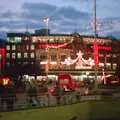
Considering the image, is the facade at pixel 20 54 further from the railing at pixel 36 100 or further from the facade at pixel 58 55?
the railing at pixel 36 100

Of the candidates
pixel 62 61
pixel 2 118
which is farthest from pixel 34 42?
pixel 2 118

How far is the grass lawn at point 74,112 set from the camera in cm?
3266

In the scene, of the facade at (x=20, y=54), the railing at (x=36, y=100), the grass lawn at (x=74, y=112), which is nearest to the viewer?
the railing at (x=36, y=100)

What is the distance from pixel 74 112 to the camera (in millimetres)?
38656

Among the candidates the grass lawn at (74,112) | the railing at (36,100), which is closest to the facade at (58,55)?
the grass lawn at (74,112)

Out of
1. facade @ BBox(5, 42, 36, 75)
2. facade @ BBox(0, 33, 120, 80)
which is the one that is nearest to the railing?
facade @ BBox(0, 33, 120, 80)

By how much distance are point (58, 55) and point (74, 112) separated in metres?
127

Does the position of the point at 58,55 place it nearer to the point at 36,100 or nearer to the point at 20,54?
the point at 20,54

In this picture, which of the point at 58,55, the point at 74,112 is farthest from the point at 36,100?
the point at 58,55

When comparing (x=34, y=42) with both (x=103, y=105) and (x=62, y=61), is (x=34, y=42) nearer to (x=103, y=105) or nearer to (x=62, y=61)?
(x=62, y=61)

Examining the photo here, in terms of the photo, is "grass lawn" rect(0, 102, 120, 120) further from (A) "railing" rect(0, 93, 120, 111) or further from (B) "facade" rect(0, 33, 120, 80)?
(B) "facade" rect(0, 33, 120, 80)

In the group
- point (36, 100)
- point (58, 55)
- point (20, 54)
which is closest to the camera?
point (36, 100)

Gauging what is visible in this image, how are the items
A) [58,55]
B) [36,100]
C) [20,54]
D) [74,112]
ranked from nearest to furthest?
[36,100] < [74,112] < [58,55] < [20,54]

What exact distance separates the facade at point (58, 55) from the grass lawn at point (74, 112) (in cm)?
9747
